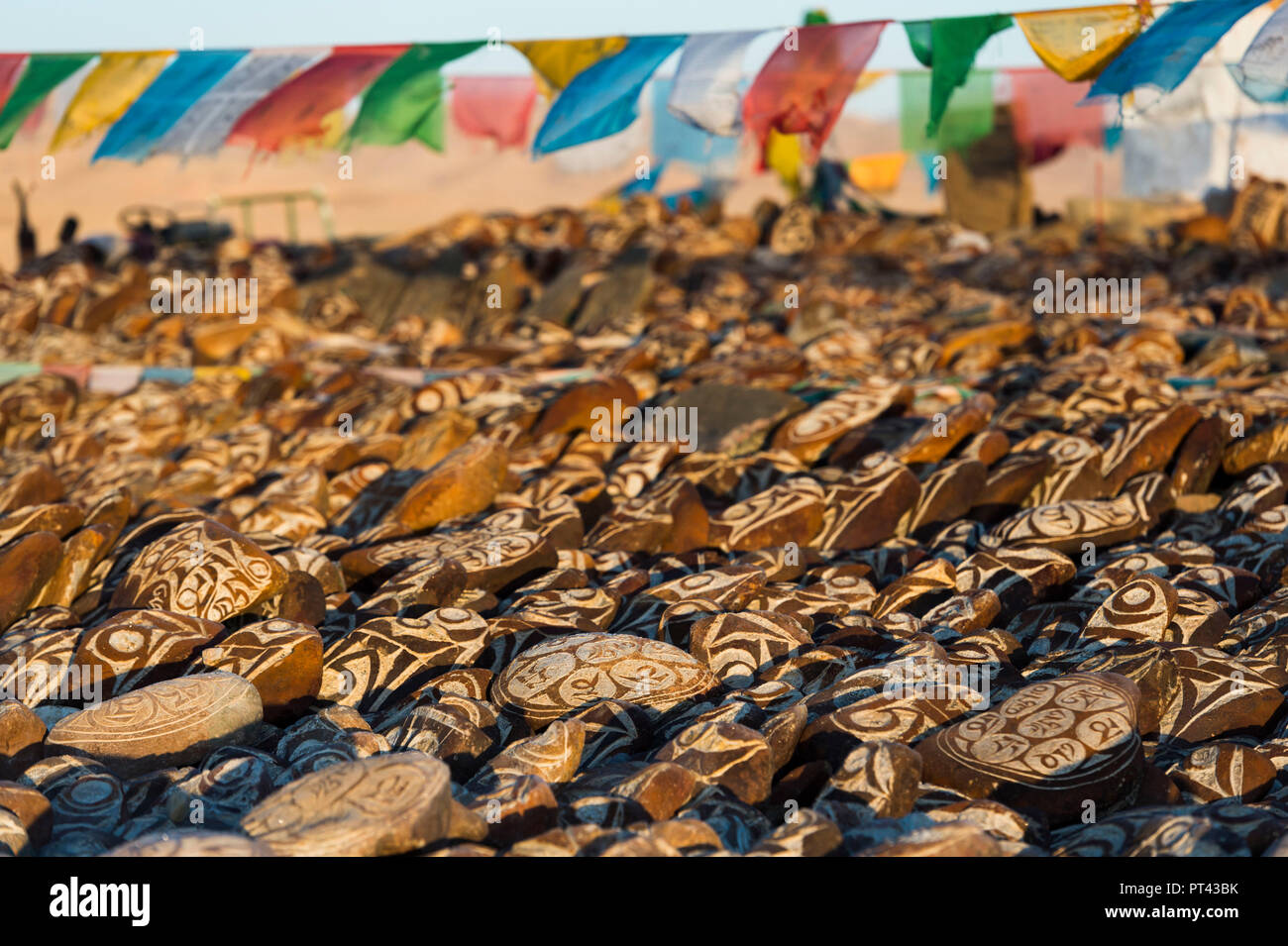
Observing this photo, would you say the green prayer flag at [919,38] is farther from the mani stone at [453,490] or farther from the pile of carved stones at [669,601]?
the mani stone at [453,490]

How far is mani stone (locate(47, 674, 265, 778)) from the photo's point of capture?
10.4ft

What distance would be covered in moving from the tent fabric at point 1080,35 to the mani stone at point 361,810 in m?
6.23

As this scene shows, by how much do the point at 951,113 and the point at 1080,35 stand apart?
9.12 meters

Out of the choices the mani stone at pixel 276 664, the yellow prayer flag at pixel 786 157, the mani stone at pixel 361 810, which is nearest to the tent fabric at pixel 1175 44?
the mani stone at pixel 276 664

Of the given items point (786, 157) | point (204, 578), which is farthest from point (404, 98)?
point (786, 157)

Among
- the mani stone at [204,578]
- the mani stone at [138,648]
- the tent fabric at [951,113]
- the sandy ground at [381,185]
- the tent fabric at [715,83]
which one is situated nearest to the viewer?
the mani stone at [138,648]

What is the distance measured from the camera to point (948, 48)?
25.7 ft

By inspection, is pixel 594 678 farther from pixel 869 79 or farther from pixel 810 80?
pixel 869 79

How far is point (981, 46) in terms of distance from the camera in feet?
25.8

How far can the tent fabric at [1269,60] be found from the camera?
662 centimetres

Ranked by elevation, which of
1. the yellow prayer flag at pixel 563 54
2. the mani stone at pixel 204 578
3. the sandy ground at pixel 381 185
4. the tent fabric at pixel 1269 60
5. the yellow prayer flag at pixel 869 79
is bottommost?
the mani stone at pixel 204 578
